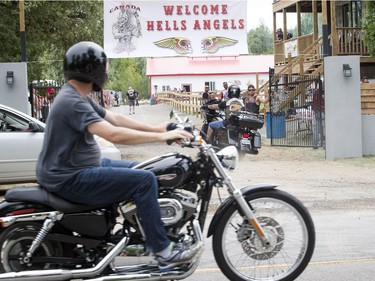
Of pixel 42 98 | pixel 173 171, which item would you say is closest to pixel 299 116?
pixel 42 98

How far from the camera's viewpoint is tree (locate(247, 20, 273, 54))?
358ft

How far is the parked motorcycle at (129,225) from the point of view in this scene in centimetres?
454

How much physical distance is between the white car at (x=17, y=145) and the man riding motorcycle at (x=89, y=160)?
6115 millimetres

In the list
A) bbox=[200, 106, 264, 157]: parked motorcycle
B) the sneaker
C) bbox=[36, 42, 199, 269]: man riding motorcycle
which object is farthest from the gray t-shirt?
bbox=[200, 106, 264, 157]: parked motorcycle

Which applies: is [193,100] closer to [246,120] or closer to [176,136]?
[246,120]

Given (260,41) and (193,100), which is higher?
(260,41)

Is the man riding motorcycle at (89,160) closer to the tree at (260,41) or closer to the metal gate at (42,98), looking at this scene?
the metal gate at (42,98)

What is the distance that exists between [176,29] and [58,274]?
1499cm

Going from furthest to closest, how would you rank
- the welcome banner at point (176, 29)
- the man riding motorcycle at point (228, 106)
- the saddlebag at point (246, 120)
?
the welcome banner at point (176, 29)
the man riding motorcycle at point (228, 106)
the saddlebag at point (246, 120)

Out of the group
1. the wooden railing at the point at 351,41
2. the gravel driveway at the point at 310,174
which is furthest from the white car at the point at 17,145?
the wooden railing at the point at 351,41

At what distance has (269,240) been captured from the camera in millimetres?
4824

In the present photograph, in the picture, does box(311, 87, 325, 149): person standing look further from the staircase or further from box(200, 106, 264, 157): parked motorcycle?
the staircase

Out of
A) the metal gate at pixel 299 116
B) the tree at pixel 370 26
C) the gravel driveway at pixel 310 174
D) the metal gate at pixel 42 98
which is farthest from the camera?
the tree at pixel 370 26

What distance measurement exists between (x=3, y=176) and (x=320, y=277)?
6568 mm
